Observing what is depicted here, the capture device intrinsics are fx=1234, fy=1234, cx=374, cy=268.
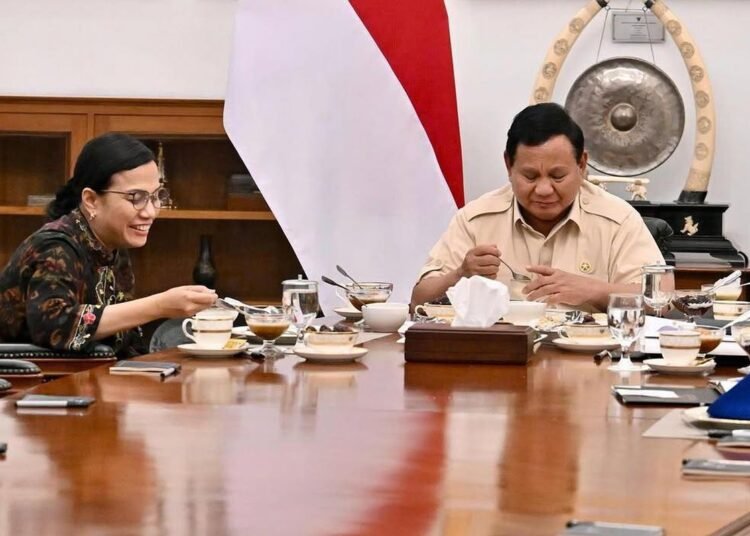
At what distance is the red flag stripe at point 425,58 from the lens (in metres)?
5.03

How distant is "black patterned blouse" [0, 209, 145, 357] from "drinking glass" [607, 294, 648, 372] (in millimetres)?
1166

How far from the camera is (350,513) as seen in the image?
1136mm

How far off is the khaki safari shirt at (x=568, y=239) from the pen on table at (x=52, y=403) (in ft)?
6.35

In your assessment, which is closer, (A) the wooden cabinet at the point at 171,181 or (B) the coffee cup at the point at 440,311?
(B) the coffee cup at the point at 440,311

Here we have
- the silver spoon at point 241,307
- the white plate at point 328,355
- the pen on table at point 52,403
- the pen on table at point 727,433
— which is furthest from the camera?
the silver spoon at point 241,307

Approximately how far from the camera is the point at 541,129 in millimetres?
3525

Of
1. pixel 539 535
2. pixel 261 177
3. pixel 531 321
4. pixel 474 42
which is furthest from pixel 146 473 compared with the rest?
pixel 474 42

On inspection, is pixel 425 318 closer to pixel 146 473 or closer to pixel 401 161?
pixel 146 473

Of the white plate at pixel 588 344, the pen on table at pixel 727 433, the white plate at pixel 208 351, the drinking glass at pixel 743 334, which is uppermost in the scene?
the drinking glass at pixel 743 334

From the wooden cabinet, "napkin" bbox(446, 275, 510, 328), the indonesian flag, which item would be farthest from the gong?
"napkin" bbox(446, 275, 510, 328)

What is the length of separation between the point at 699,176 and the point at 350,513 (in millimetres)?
4121

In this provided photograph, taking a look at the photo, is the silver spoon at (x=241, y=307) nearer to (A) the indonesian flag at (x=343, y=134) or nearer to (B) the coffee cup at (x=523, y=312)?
(B) the coffee cup at (x=523, y=312)

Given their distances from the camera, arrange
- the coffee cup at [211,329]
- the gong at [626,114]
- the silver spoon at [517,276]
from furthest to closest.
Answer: the gong at [626,114] → the silver spoon at [517,276] → the coffee cup at [211,329]

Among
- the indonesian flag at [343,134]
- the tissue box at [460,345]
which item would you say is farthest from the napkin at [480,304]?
the indonesian flag at [343,134]
